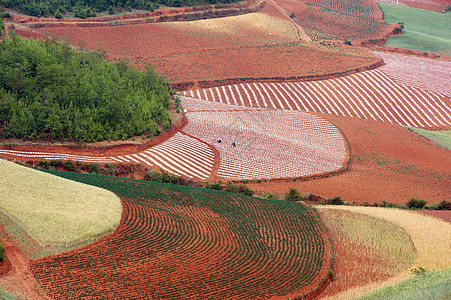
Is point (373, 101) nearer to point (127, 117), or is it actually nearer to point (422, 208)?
point (422, 208)

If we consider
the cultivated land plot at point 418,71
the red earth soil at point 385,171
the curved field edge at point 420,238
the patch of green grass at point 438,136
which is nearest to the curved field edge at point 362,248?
the curved field edge at point 420,238

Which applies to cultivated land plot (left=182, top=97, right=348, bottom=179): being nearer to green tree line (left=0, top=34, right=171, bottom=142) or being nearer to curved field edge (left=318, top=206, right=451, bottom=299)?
green tree line (left=0, top=34, right=171, bottom=142)

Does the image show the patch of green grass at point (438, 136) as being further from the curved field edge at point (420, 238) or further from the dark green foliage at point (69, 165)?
the dark green foliage at point (69, 165)

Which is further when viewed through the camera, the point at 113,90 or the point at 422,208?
the point at 113,90

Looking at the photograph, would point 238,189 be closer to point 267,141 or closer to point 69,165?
point 69,165

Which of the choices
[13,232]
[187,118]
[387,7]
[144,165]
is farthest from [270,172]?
[387,7]

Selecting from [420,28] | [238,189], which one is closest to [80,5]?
[238,189]

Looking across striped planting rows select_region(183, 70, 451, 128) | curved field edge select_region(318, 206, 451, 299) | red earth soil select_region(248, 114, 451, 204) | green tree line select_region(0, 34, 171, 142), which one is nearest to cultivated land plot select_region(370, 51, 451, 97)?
striped planting rows select_region(183, 70, 451, 128)
